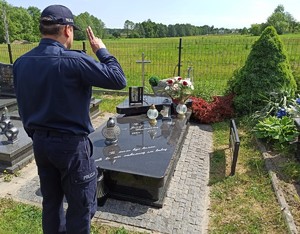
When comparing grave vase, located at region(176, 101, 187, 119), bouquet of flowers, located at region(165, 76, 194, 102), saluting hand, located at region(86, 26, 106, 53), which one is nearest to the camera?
saluting hand, located at region(86, 26, 106, 53)

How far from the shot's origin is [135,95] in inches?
226

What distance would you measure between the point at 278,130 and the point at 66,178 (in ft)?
13.0

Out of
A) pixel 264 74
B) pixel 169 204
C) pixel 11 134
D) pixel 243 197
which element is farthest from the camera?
pixel 264 74

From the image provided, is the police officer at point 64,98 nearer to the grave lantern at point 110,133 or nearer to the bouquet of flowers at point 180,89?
the grave lantern at point 110,133

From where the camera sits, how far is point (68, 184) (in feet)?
6.87

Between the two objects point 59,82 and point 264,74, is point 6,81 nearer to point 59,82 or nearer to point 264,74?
point 59,82

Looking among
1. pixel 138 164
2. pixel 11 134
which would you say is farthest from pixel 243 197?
pixel 11 134

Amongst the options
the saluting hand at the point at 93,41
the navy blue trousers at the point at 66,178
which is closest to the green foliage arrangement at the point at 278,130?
the navy blue trousers at the point at 66,178

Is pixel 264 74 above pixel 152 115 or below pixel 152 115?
above

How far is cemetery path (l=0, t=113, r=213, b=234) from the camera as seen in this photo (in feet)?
10.2

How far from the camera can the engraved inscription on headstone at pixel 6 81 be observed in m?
6.68

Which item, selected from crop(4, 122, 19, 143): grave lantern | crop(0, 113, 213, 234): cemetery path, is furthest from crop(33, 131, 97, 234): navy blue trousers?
crop(4, 122, 19, 143): grave lantern

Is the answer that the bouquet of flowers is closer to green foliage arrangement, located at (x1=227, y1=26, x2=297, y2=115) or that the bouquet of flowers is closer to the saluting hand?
green foliage arrangement, located at (x1=227, y1=26, x2=297, y2=115)

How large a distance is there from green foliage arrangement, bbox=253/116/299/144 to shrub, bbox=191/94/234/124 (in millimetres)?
1334
